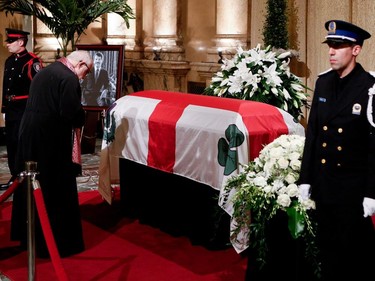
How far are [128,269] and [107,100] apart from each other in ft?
13.2

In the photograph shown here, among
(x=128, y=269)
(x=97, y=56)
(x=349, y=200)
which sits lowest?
(x=128, y=269)

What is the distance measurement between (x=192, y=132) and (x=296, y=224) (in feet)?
6.02

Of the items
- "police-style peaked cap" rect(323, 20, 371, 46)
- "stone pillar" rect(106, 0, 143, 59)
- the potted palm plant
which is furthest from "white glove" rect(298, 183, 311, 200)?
"stone pillar" rect(106, 0, 143, 59)

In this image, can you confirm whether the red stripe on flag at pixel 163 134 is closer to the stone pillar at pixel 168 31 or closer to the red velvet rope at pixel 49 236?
the red velvet rope at pixel 49 236

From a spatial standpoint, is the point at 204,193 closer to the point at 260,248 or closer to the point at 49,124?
the point at 49,124

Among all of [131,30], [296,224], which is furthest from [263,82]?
[131,30]

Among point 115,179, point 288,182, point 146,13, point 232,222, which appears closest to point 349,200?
point 288,182

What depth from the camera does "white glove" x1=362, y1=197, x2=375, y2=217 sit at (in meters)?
3.54

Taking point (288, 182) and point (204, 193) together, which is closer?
point (288, 182)

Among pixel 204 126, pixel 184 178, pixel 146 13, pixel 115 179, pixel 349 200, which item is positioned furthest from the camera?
pixel 146 13

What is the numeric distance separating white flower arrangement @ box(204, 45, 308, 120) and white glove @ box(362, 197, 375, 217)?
7.36ft

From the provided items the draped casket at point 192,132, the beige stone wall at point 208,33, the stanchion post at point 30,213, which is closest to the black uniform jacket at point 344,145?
the draped casket at point 192,132

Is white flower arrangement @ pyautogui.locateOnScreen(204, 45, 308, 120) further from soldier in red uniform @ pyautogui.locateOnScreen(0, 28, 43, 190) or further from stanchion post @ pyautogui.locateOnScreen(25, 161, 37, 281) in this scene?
soldier in red uniform @ pyautogui.locateOnScreen(0, 28, 43, 190)

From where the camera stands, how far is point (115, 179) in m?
6.93
